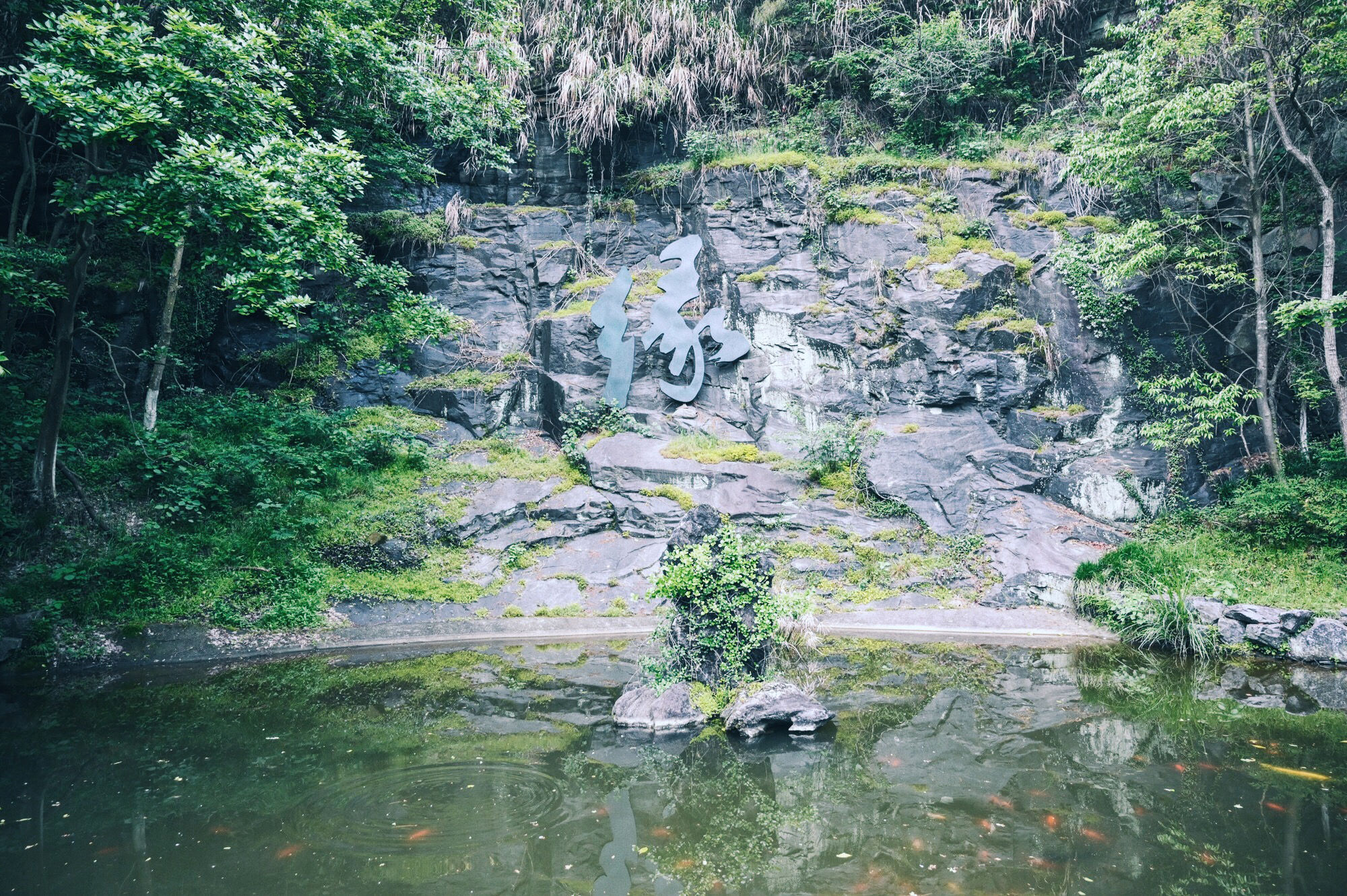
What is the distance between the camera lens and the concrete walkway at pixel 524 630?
23.8 ft

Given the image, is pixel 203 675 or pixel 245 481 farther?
pixel 245 481

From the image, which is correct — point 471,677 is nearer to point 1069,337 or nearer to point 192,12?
point 192,12

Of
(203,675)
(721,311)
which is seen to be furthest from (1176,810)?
(721,311)

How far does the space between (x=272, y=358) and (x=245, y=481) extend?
412cm

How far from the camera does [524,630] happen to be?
8.19 meters

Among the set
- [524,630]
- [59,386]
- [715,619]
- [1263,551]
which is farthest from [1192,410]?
[59,386]

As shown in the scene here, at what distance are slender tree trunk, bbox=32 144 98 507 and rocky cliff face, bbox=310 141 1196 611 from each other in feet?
14.7

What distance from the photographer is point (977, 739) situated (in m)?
5.09

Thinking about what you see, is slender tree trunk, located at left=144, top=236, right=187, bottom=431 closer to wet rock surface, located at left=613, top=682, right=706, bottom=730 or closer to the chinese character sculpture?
the chinese character sculpture

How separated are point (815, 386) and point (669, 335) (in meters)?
2.73

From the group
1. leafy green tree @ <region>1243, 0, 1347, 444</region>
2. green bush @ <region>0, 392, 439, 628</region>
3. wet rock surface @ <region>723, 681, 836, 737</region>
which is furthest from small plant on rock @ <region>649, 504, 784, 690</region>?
leafy green tree @ <region>1243, 0, 1347, 444</region>

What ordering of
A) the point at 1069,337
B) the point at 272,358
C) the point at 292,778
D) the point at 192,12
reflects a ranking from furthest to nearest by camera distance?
the point at 272,358 < the point at 1069,337 < the point at 192,12 < the point at 292,778

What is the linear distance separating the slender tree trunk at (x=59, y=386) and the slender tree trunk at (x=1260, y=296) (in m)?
14.6

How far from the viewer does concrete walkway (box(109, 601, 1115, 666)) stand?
725 centimetres
